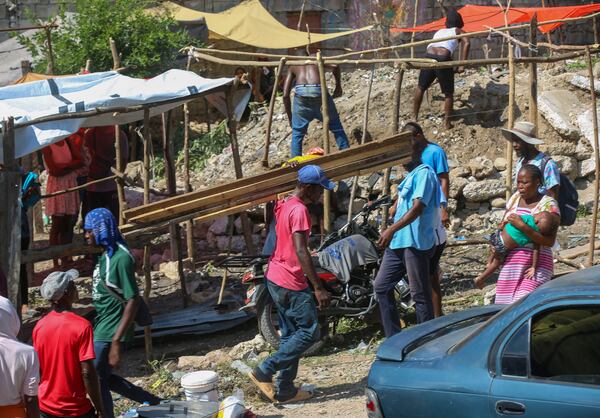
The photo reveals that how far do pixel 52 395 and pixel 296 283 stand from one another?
213cm

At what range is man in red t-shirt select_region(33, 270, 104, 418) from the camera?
5.53 m

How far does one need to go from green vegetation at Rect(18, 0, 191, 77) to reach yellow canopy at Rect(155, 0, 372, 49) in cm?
160

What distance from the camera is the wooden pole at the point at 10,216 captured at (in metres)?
7.73

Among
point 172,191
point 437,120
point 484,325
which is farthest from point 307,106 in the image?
point 484,325

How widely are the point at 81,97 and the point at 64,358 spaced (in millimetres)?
4380

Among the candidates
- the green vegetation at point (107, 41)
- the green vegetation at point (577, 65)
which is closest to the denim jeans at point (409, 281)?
the green vegetation at point (107, 41)

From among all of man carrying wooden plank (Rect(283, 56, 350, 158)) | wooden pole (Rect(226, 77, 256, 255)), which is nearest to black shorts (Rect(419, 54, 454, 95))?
man carrying wooden plank (Rect(283, 56, 350, 158))

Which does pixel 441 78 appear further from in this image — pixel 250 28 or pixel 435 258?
pixel 250 28

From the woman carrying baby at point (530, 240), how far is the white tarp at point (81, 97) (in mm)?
3850

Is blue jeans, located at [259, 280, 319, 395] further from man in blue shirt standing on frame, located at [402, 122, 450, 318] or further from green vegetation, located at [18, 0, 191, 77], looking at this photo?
green vegetation, located at [18, 0, 191, 77]

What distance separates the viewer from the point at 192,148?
16.3 m

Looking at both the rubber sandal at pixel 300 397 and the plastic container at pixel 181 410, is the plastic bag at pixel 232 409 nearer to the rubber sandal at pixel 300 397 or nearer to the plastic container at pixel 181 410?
the plastic container at pixel 181 410

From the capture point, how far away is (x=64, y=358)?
5.55 meters

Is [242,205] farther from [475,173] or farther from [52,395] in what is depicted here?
[475,173]
